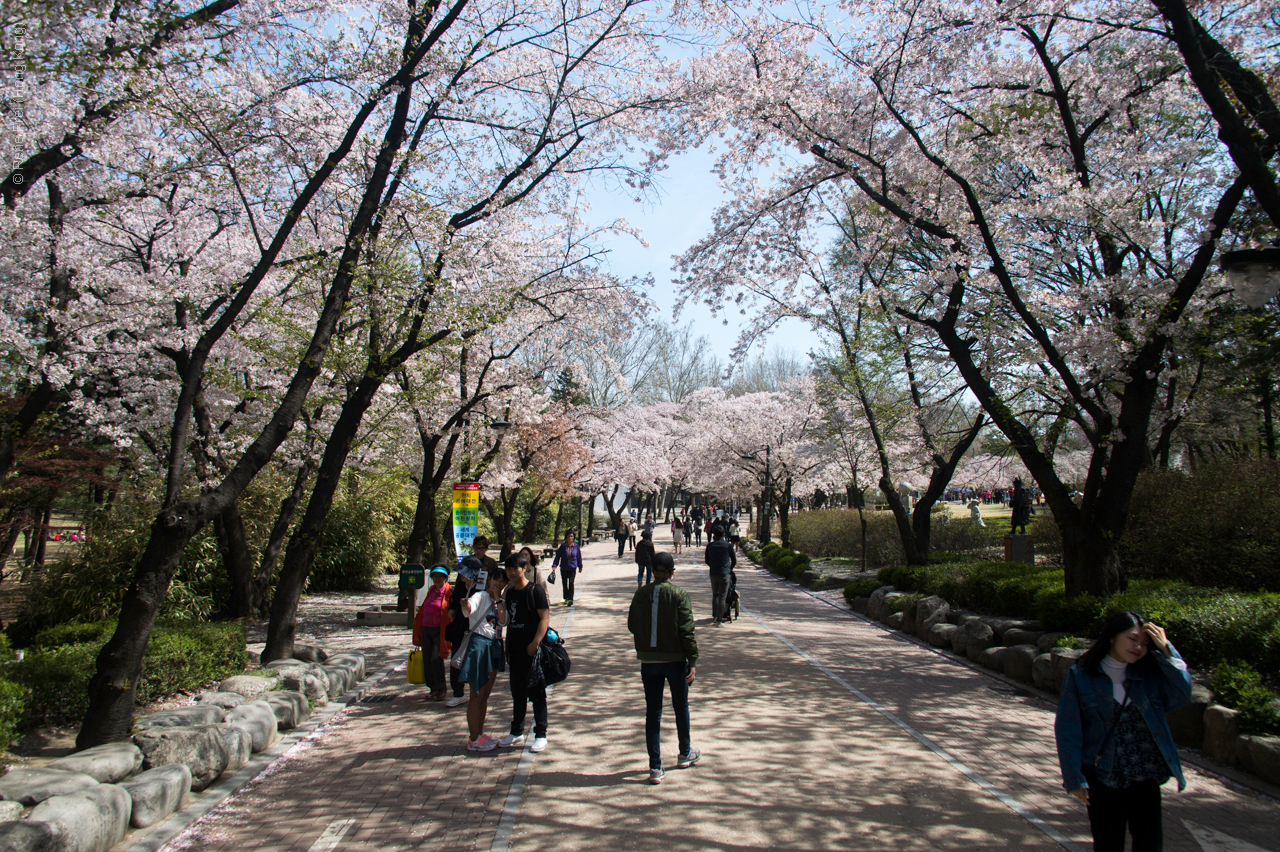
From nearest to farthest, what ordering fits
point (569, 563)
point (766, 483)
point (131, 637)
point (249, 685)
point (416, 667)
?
1. point (131, 637)
2. point (249, 685)
3. point (416, 667)
4. point (569, 563)
5. point (766, 483)

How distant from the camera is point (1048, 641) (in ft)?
30.9

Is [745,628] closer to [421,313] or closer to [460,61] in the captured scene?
[421,313]

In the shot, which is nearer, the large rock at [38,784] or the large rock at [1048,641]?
the large rock at [38,784]

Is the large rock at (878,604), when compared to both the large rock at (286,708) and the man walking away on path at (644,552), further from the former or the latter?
the large rock at (286,708)

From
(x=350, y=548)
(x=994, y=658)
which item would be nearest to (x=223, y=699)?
(x=994, y=658)

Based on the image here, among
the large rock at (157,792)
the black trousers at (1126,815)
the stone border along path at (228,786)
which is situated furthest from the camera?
the large rock at (157,792)

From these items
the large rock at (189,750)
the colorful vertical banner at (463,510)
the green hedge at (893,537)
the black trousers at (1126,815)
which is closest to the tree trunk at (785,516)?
the green hedge at (893,537)

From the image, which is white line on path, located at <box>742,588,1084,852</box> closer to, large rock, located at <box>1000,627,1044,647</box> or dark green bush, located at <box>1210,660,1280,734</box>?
dark green bush, located at <box>1210,660,1280,734</box>

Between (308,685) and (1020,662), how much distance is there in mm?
8324

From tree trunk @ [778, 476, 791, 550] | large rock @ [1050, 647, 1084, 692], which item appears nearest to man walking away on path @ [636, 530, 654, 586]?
large rock @ [1050, 647, 1084, 692]

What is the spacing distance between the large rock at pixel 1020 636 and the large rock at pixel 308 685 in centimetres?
860

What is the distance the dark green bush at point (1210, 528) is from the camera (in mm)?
10766

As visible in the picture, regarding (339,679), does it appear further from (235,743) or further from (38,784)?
(38,784)

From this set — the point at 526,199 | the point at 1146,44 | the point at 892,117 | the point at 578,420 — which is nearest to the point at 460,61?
the point at 526,199
